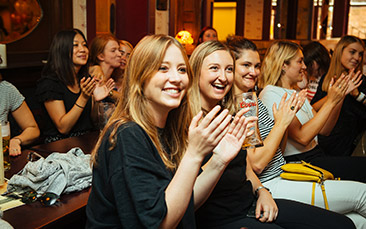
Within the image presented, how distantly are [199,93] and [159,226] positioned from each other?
0.98m

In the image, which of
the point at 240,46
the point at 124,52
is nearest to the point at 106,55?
the point at 124,52

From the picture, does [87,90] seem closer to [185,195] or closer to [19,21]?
[19,21]

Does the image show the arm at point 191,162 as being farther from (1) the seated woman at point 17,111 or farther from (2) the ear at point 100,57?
(2) the ear at point 100,57

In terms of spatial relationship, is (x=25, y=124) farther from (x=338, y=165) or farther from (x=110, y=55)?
(x=338, y=165)

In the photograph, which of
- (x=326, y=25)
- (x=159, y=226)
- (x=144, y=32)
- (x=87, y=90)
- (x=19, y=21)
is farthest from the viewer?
(x=326, y=25)

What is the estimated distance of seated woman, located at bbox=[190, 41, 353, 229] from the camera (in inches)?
71.5

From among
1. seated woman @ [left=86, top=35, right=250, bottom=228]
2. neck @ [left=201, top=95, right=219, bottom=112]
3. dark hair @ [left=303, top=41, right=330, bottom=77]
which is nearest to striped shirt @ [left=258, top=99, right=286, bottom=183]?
neck @ [left=201, top=95, right=219, bottom=112]

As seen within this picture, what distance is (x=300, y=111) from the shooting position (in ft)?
9.48

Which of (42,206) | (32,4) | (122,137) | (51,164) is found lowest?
(42,206)

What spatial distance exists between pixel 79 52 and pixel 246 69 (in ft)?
4.58

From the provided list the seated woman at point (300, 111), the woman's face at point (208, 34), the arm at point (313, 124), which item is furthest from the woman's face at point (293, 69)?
the woman's face at point (208, 34)

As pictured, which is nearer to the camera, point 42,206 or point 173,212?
point 173,212

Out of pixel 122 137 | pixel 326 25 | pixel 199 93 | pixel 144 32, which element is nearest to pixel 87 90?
pixel 199 93

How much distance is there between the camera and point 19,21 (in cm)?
380
